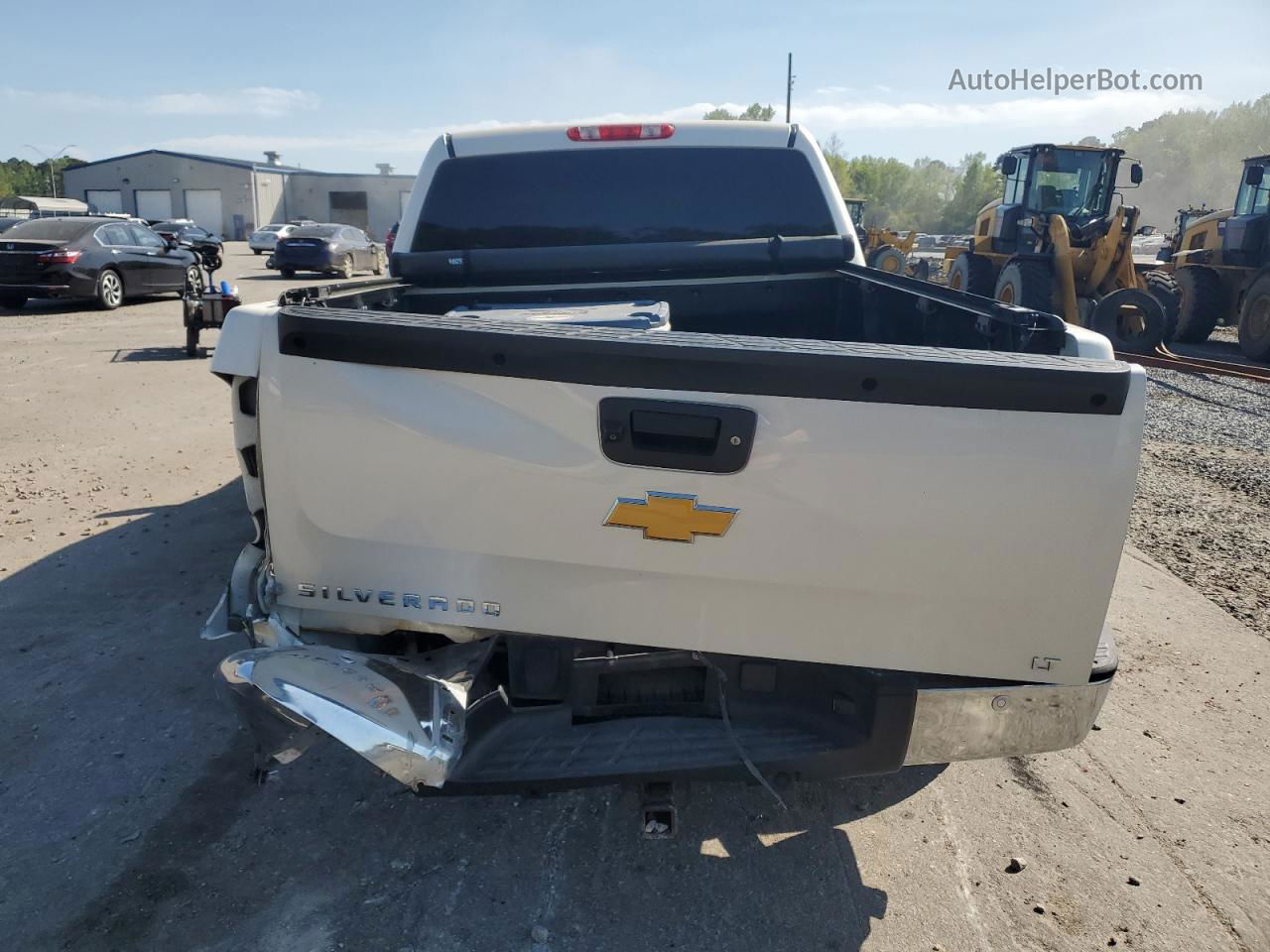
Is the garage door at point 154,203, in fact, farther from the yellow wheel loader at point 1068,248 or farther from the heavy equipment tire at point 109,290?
the yellow wheel loader at point 1068,248

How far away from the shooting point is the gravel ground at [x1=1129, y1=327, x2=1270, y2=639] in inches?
219

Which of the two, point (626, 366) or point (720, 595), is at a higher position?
point (626, 366)

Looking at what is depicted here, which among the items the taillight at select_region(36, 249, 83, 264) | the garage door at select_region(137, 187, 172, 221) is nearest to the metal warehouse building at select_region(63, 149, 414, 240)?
the garage door at select_region(137, 187, 172, 221)

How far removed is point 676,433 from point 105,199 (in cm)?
7498

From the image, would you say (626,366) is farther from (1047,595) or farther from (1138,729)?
(1138,729)

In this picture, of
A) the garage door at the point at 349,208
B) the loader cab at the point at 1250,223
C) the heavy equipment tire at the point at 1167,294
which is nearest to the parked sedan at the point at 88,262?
the heavy equipment tire at the point at 1167,294

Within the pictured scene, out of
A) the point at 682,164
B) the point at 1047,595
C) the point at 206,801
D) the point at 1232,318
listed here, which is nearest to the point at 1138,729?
the point at 1047,595

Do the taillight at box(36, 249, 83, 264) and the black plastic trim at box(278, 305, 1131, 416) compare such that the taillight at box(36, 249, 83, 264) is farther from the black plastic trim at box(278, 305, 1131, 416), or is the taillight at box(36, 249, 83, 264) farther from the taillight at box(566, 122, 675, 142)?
the black plastic trim at box(278, 305, 1131, 416)

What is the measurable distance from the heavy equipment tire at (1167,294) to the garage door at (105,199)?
6626 cm

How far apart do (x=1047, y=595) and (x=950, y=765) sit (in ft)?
5.11

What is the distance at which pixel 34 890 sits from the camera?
8.82 feet

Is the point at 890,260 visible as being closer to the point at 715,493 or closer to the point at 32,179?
the point at 715,493

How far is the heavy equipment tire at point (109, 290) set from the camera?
52.6ft

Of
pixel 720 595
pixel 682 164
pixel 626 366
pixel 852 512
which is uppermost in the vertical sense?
pixel 682 164
